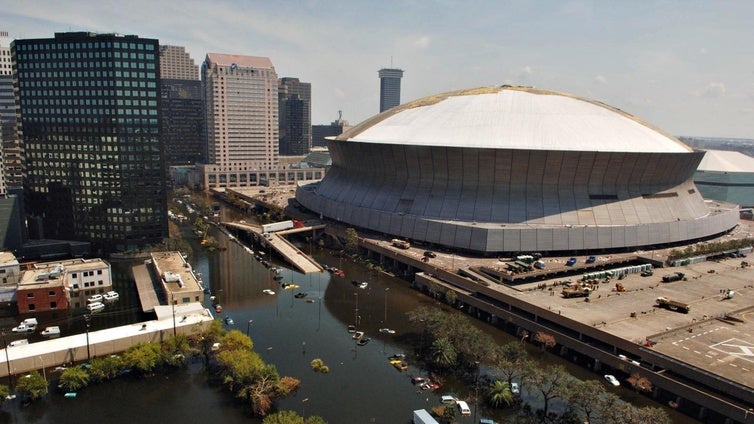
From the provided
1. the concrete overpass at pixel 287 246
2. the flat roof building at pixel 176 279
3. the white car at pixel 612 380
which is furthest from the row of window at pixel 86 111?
→ the white car at pixel 612 380

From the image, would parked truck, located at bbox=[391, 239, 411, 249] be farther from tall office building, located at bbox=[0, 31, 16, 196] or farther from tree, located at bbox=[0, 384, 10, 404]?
tall office building, located at bbox=[0, 31, 16, 196]

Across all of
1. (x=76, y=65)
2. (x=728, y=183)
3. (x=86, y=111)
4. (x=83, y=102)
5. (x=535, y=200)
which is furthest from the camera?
(x=728, y=183)

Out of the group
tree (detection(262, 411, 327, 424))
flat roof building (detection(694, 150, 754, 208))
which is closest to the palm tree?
tree (detection(262, 411, 327, 424))

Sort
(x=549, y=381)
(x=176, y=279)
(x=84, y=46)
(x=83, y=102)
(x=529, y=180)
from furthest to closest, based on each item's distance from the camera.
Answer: (x=529, y=180), (x=83, y=102), (x=84, y=46), (x=176, y=279), (x=549, y=381)

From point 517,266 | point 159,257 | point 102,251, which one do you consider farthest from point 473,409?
point 102,251

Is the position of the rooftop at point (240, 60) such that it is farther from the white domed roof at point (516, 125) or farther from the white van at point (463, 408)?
the white van at point (463, 408)

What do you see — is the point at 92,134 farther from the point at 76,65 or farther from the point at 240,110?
the point at 240,110


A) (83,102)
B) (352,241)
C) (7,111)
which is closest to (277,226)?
(352,241)
